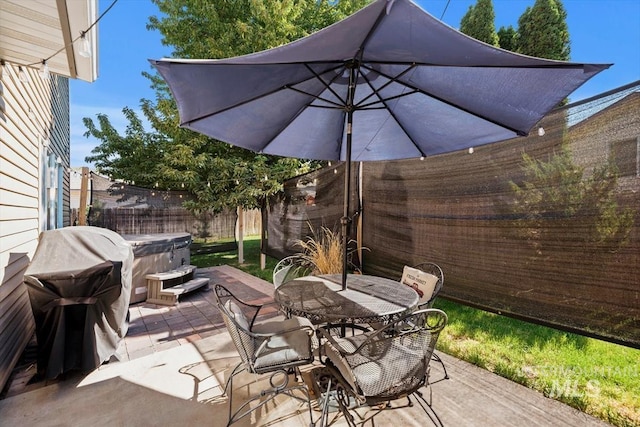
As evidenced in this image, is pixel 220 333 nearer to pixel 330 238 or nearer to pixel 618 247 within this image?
pixel 330 238

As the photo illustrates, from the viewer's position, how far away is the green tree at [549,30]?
717cm

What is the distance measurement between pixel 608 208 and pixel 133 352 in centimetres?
398

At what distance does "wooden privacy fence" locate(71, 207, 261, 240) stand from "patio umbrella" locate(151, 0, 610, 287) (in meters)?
5.15

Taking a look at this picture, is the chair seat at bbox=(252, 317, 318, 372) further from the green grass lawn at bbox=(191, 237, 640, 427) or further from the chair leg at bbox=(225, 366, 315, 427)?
the green grass lawn at bbox=(191, 237, 640, 427)

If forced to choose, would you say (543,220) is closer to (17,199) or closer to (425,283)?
(425,283)

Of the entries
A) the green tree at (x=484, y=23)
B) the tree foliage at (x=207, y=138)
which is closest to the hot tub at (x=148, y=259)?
the tree foliage at (x=207, y=138)

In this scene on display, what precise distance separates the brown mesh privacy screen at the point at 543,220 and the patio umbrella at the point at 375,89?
0.42 meters

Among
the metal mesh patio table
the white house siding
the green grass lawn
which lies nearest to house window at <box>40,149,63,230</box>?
the white house siding

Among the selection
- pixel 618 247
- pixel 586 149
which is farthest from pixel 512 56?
pixel 618 247

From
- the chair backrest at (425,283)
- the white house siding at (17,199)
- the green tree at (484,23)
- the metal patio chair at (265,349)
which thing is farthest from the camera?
the green tree at (484,23)

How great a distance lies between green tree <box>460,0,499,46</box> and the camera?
25.3 feet

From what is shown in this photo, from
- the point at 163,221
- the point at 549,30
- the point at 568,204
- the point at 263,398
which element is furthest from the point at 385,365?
the point at 549,30

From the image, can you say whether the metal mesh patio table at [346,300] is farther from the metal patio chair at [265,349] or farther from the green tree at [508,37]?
the green tree at [508,37]

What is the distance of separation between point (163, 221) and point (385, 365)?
693 cm
